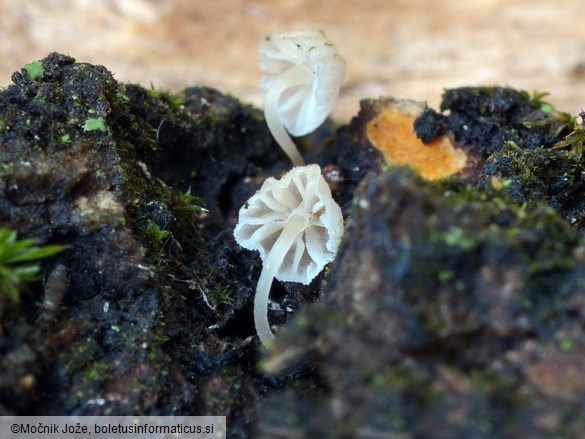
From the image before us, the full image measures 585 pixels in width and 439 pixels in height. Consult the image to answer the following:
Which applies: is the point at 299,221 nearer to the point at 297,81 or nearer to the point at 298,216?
the point at 298,216

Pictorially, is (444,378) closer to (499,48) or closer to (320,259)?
(320,259)

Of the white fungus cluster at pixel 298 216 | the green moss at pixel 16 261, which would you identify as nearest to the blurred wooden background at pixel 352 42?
the white fungus cluster at pixel 298 216

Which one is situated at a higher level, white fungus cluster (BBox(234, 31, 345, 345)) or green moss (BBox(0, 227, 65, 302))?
white fungus cluster (BBox(234, 31, 345, 345))

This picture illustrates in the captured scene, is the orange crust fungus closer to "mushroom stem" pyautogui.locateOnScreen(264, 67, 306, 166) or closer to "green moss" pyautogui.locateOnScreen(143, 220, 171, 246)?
"mushroom stem" pyautogui.locateOnScreen(264, 67, 306, 166)

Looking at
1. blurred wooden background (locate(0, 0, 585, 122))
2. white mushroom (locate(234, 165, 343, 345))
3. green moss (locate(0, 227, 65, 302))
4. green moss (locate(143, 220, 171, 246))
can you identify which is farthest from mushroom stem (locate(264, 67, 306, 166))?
blurred wooden background (locate(0, 0, 585, 122))

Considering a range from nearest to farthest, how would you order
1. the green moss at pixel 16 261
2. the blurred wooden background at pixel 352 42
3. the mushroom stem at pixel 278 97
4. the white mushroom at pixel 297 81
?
the green moss at pixel 16 261
the white mushroom at pixel 297 81
the mushroom stem at pixel 278 97
the blurred wooden background at pixel 352 42

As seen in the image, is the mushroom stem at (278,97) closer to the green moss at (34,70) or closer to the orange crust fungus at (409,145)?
the orange crust fungus at (409,145)

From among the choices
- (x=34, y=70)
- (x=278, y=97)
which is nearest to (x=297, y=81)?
(x=278, y=97)
